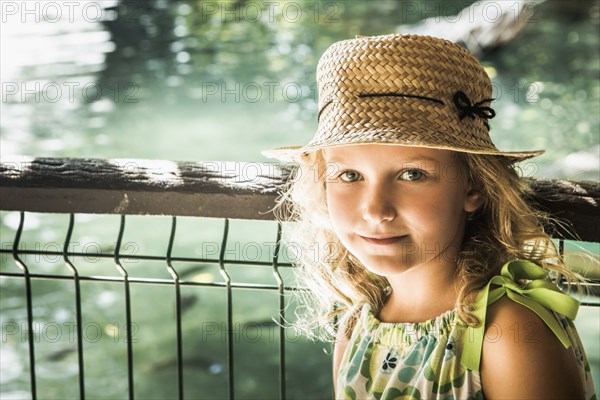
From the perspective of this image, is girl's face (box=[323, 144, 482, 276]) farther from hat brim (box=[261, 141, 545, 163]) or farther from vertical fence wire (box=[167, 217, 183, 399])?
vertical fence wire (box=[167, 217, 183, 399])

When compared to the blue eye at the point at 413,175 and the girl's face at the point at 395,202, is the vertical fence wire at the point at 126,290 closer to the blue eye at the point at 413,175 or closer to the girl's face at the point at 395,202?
the girl's face at the point at 395,202

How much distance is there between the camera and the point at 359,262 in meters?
1.87

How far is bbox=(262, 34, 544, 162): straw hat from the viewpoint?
1.52m

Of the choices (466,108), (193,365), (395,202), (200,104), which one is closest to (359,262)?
(395,202)

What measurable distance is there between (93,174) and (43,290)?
627 centimetres

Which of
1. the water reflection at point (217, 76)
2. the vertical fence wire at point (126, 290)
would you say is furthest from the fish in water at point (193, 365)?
the vertical fence wire at point (126, 290)

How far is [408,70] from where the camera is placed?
1536 millimetres

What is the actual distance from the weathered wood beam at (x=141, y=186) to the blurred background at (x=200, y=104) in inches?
166

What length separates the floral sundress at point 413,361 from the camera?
1505mm

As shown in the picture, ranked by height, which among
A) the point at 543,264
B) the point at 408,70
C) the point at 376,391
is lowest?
the point at 376,391

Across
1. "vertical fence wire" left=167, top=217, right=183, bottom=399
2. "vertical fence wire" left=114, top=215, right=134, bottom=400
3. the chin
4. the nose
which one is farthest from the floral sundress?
"vertical fence wire" left=114, top=215, right=134, bottom=400

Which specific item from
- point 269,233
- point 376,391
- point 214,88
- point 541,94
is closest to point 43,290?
point 269,233

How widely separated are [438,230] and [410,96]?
26 centimetres

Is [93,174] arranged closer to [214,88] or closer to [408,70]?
[408,70]
